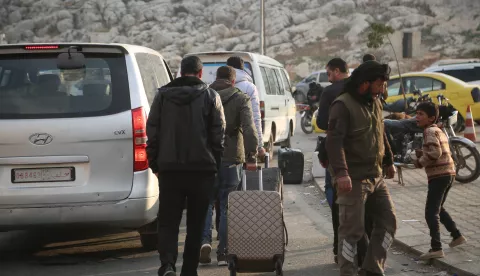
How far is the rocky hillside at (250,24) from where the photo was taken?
68.5 m

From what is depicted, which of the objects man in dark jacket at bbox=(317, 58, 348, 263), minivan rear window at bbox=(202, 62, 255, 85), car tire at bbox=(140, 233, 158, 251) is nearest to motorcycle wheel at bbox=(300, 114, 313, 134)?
minivan rear window at bbox=(202, 62, 255, 85)

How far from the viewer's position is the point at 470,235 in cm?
883

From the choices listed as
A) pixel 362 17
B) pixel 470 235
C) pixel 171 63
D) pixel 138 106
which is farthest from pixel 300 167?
pixel 362 17

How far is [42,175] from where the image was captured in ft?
25.2

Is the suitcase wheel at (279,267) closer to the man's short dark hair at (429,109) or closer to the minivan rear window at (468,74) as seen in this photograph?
the man's short dark hair at (429,109)

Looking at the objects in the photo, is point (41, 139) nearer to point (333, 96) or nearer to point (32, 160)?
point (32, 160)

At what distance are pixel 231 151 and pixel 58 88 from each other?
62.0 inches

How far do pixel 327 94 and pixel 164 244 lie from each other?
2.08 meters

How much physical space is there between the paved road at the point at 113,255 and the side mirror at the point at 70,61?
152cm

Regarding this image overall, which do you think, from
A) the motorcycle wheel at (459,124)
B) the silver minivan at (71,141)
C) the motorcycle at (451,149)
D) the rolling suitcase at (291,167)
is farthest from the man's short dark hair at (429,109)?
the motorcycle wheel at (459,124)

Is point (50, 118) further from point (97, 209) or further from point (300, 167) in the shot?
point (300, 167)

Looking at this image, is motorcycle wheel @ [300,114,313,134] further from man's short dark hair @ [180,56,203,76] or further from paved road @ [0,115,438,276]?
man's short dark hair @ [180,56,203,76]

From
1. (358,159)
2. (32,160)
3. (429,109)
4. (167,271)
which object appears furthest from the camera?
(429,109)

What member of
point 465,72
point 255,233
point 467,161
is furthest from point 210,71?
point 465,72
